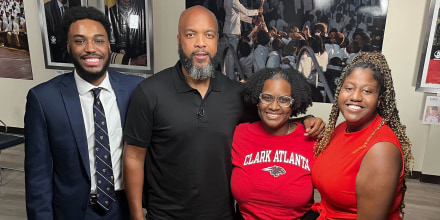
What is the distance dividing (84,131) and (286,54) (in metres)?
2.85

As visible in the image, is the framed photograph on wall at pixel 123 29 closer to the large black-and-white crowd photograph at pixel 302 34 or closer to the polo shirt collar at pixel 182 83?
the large black-and-white crowd photograph at pixel 302 34

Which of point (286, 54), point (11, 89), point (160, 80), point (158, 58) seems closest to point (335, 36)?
point (286, 54)

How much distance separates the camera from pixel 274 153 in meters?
1.50

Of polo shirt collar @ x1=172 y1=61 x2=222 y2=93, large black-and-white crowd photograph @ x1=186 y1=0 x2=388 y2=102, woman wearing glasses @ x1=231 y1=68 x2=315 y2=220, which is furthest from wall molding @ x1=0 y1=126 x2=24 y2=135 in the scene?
woman wearing glasses @ x1=231 y1=68 x2=315 y2=220

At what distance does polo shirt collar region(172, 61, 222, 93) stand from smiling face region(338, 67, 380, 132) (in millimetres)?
611

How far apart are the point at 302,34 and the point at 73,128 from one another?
9.72ft

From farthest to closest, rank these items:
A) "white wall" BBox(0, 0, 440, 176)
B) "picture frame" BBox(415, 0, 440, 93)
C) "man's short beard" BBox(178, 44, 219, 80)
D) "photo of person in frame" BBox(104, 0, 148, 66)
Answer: "photo of person in frame" BBox(104, 0, 148, 66), "white wall" BBox(0, 0, 440, 176), "picture frame" BBox(415, 0, 440, 93), "man's short beard" BBox(178, 44, 219, 80)

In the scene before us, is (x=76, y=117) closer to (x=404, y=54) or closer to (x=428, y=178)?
(x=404, y=54)

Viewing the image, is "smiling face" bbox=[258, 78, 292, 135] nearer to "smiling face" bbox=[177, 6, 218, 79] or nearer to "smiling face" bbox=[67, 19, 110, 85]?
"smiling face" bbox=[177, 6, 218, 79]

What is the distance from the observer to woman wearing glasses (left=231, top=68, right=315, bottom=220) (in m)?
1.44

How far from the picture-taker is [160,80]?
1.53 metres

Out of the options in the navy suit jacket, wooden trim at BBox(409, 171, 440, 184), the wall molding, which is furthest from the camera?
the wall molding

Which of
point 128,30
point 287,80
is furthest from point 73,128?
point 128,30

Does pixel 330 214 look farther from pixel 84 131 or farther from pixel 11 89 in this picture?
pixel 11 89
